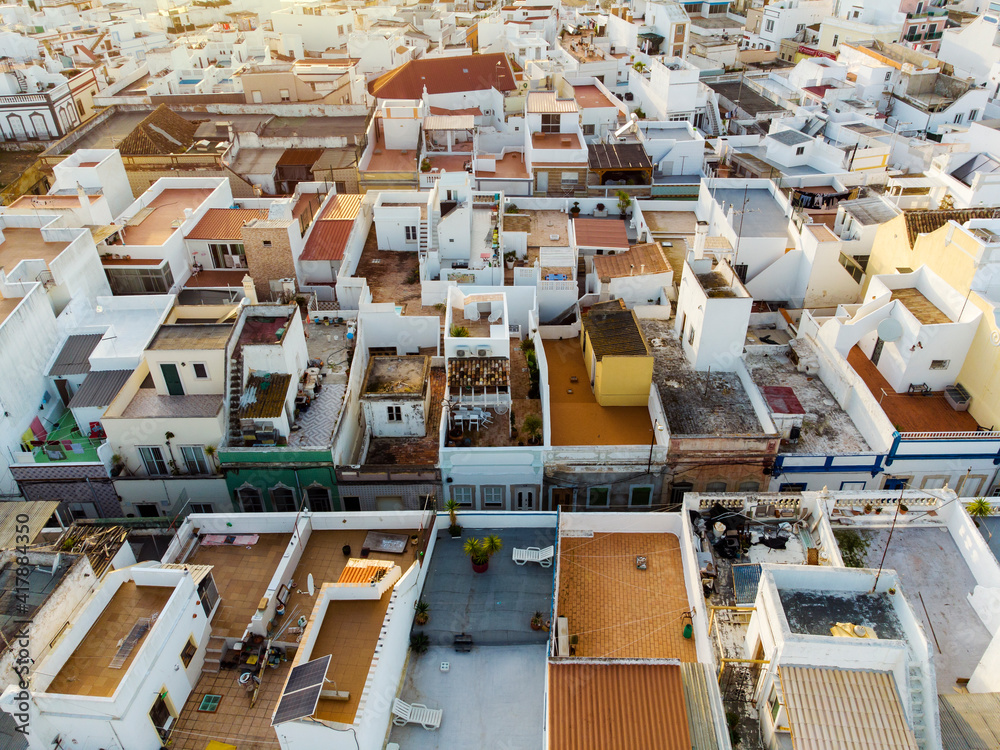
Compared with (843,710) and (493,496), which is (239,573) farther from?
(843,710)

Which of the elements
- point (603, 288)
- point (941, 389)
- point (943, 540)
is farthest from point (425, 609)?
point (941, 389)

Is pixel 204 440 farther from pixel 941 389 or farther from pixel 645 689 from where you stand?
pixel 941 389

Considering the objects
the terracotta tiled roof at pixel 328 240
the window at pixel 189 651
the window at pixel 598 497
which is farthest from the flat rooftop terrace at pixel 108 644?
the terracotta tiled roof at pixel 328 240

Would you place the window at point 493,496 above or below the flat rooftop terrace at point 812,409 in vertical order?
below

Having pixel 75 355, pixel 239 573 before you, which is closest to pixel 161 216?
pixel 75 355

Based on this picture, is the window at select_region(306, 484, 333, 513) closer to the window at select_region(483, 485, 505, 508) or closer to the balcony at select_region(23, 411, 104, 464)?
the window at select_region(483, 485, 505, 508)

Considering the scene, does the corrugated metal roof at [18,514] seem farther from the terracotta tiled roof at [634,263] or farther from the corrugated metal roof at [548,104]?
the corrugated metal roof at [548,104]

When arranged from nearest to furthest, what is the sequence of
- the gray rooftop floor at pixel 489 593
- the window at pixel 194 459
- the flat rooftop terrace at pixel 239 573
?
the flat rooftop terrace at pixel 239 573
the gray rooftop floor at pixel 489 593
the window at pixel 194 459

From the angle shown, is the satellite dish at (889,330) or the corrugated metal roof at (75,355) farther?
the corrugated metal roof at (75,355)
